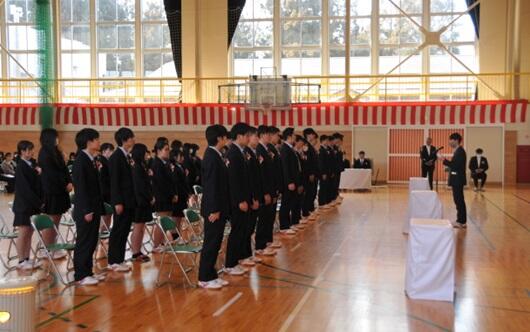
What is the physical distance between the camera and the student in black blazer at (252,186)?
7.90 metres

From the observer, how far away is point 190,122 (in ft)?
71.2

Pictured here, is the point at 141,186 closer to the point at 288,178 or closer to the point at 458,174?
the point at 288,178

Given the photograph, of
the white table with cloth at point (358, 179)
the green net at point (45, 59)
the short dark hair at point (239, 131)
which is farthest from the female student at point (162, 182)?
the green net at point (45, 59)

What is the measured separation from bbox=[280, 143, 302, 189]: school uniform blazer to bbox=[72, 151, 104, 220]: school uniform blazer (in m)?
4.20

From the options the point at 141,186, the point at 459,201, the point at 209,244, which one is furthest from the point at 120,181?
the point at 459,201

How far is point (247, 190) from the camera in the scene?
25.1 ft

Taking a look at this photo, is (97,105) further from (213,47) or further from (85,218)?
(85,218)

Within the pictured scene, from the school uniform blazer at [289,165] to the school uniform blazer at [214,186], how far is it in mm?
3734

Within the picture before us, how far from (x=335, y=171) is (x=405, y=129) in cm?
716

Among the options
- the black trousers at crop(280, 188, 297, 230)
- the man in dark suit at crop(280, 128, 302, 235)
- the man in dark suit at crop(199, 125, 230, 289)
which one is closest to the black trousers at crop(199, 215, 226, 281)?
the man in dark suit at crop(199, 125, 230, 289)

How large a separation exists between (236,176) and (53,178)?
263 centimetres

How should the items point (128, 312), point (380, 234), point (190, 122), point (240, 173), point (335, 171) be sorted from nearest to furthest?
point (128, 312), point (240, 173), point (380, 234), point (335, 171), point (190, 122)

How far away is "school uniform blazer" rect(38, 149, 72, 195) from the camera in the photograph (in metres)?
8.31

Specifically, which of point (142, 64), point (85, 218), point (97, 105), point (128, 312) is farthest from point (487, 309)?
point (142, 64)
